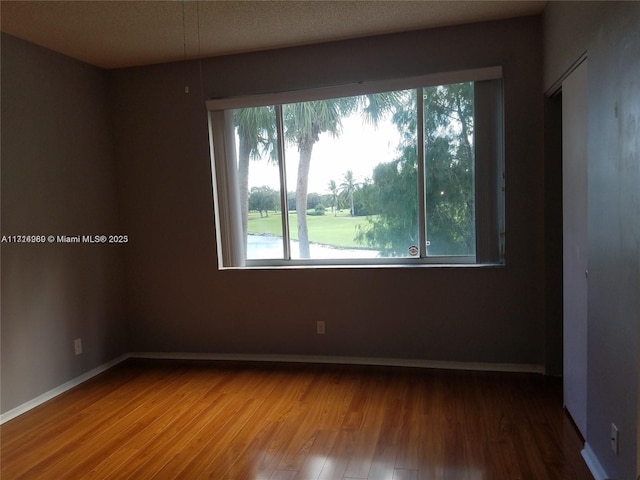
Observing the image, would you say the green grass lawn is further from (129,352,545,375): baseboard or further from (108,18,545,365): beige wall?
(129,352,545,375): baseboard

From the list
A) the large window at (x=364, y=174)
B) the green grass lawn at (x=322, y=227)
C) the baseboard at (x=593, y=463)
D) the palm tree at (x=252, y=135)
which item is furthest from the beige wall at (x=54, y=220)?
the baseboard at (x=593, y=463)

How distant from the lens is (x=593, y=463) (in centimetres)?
207

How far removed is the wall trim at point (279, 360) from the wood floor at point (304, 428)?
74 millimetres

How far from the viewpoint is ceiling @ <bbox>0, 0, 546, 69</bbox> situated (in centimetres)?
272

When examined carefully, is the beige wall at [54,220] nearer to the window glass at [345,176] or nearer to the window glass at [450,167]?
the window glass at [345,176]

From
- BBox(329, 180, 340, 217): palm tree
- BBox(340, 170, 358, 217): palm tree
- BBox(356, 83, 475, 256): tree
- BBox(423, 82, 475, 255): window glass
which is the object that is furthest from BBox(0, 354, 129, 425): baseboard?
BBox(423, 82, 475, 255): window glass

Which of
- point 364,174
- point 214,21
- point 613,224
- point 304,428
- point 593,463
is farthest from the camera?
point 364,174

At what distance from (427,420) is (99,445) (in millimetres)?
1987

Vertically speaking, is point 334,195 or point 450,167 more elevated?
point 450,167

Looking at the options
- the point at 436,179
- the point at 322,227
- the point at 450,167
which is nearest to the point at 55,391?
the point at 322,227

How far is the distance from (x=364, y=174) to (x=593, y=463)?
240 cm

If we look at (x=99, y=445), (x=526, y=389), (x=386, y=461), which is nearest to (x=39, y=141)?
(x=99, y=445)

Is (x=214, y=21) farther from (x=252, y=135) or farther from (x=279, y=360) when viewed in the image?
(x=279, y=360)

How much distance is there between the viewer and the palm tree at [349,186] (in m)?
3.58
